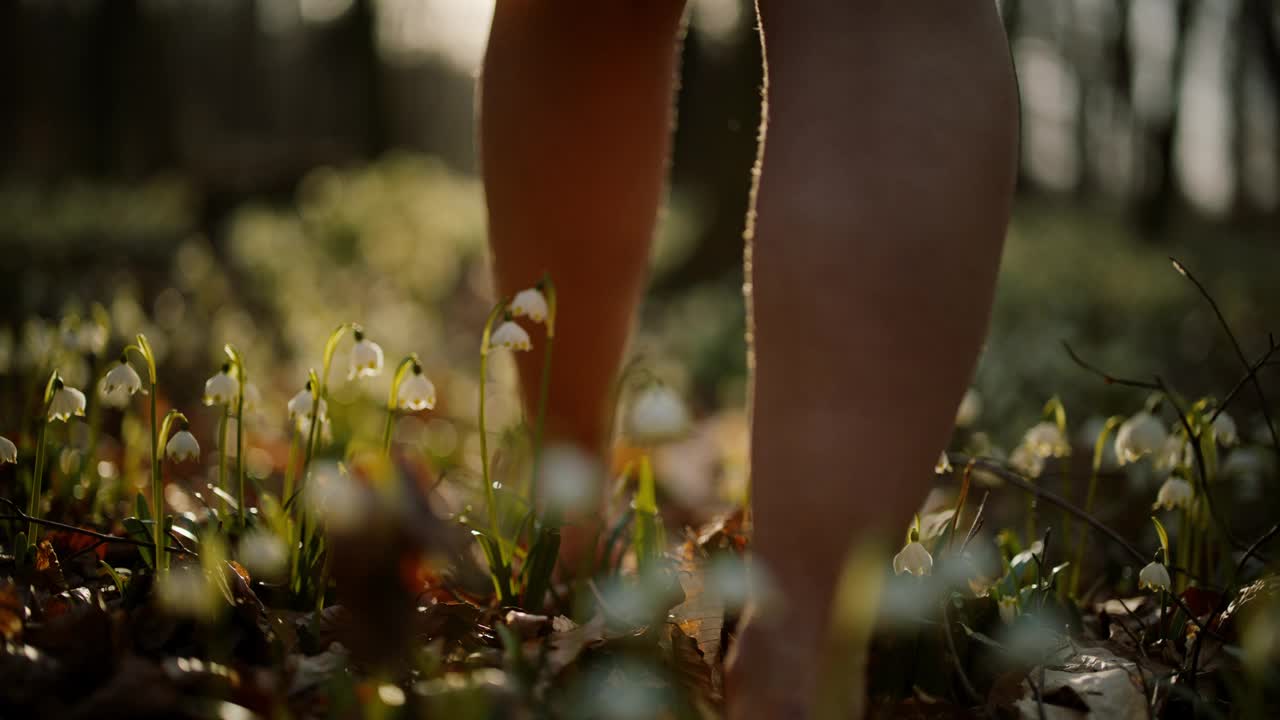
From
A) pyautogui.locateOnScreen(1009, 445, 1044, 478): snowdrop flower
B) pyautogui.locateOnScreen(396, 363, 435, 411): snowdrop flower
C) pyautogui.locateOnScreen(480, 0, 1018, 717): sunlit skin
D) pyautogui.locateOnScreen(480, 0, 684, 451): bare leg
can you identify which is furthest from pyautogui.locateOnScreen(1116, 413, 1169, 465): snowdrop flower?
pyautogui.locateOnScreen(396, 363, 435, 411): snowdrop flower

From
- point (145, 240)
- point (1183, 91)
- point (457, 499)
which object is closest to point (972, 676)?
point (457, 499)

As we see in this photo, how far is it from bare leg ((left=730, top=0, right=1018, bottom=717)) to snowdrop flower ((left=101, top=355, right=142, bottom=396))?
1.00 m

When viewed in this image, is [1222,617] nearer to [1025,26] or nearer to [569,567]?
[569,567]

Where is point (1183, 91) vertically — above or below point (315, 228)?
below

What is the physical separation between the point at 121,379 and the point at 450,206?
6.74 metres

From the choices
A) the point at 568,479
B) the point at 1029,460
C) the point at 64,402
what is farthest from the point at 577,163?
the point at 1029,460

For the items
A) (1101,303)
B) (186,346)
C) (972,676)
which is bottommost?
(1101,303)

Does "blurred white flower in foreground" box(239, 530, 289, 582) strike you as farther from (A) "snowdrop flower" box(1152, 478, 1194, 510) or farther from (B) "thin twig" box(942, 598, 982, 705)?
(A) "snowdrop flower" box(1152, 478, 1194, 510)

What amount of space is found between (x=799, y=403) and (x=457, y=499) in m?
1.91

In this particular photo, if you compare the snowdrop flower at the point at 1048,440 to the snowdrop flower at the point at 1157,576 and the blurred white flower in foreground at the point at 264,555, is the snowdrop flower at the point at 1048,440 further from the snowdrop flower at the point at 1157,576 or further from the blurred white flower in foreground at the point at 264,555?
the blurred white flower in foreground at the point at 264,555

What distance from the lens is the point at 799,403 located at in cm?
98

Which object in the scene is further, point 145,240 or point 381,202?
point 145,240

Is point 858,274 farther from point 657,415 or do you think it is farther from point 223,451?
point 223,451

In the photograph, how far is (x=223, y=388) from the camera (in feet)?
4.66
